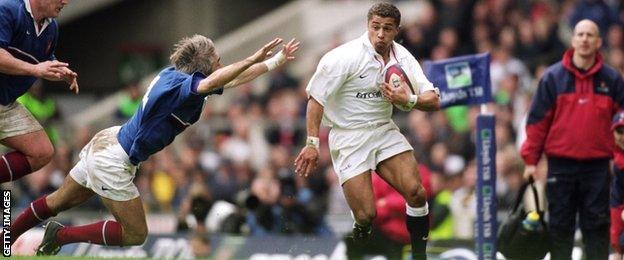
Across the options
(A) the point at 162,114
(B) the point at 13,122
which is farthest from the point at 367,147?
(B) the point at 13,122

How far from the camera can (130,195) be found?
43.7 feet

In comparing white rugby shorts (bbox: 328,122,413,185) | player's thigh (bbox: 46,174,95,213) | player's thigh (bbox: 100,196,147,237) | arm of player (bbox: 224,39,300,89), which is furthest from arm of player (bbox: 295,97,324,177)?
player's thigh (bbox: 46,174,95,213)

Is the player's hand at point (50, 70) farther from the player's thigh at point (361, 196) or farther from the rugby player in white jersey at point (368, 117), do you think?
the player's thigh at point (361, 196)

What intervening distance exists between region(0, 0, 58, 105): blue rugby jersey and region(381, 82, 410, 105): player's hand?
298cm

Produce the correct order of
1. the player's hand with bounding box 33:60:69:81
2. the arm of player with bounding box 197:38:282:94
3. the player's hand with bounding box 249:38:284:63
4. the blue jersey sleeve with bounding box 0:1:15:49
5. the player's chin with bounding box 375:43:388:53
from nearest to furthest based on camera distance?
the arm of player with bounding box 197:38:282:94 < the player's hand with bounding box 249:38:284:63 < the player's hand with bounding box 33:60:69:81 < the blue jersey sleeve with bounding box 0:1:15:49 < the player's chin with bounding box 375:43:388:53

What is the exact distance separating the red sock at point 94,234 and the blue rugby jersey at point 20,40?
49.5 inches

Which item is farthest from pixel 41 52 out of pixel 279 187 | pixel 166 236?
pixel 279 187

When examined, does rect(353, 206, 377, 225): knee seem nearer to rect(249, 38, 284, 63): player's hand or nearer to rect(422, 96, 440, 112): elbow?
rect(422, 96, 440, 112): elbow

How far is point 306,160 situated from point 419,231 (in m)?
1.30

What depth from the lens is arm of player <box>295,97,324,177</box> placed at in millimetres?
13273

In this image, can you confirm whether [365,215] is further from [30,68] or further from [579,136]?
[30,68]

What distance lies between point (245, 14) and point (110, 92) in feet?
10.7

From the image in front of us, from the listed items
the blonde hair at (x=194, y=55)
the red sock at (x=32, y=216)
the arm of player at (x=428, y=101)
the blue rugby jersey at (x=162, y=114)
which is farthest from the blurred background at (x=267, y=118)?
the blue rugby jersey at (x=162, y=114)

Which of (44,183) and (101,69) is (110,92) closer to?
(101,69)
